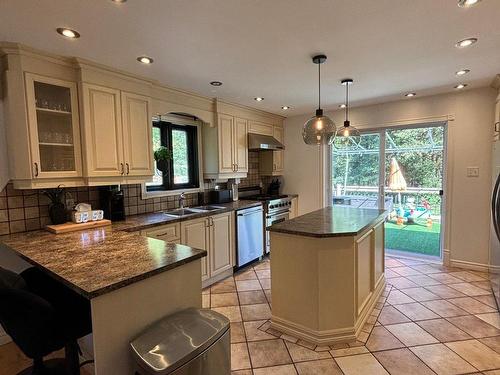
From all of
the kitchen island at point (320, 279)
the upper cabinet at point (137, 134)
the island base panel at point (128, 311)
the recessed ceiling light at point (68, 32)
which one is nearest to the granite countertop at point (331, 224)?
the kitchen island at point (320, 279)

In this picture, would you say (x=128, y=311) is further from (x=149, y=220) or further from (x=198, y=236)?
(x=198, y=236)

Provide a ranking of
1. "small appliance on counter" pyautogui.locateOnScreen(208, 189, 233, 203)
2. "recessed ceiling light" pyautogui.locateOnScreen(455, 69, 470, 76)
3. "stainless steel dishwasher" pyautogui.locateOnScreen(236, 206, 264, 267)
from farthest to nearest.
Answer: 1. "small appliance on counter" pyautogui.locateOnScreen(208, 189, 233, 203)
2. "stainless steel dishwasher" pyautogui.locateOnScreen(236, 206, 264, 267)
3. "recessed ceiling light" pyautogui.locateOnScreen(455, 69, 470, 76)

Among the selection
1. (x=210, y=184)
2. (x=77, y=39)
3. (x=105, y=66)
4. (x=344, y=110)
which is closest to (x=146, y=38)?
(x=77, y=39)

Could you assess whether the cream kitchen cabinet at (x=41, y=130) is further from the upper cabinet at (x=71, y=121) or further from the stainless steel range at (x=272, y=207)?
the stainless steel range at (x=272, y=207)

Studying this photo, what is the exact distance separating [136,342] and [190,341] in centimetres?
25

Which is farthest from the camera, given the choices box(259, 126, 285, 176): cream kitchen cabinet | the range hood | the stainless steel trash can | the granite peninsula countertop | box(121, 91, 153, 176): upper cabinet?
box(259, 126, 285, 176): cream kitchen cabinet

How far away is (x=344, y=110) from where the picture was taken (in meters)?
4.52

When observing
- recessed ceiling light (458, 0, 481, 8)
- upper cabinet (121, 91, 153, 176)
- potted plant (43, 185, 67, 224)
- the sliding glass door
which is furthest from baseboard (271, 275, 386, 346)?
the sliding glass door

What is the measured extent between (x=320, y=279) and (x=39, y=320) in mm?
1765

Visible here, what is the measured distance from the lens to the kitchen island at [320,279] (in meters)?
2.12

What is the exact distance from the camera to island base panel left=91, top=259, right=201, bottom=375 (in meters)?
1.23

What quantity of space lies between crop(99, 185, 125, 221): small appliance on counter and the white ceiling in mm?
1201

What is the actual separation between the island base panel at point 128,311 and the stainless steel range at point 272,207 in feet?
8.25

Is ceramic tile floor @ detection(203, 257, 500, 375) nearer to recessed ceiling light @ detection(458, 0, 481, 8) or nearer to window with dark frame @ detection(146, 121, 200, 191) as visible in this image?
window with dark frame @ detection(146, 121, 200, 191)
